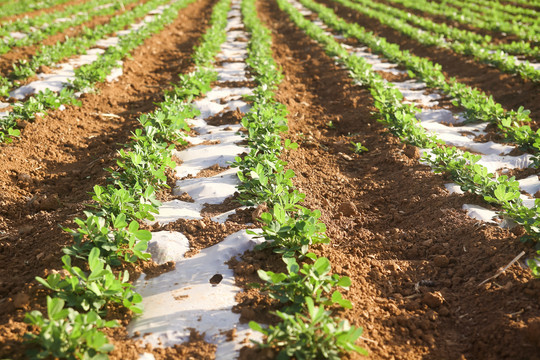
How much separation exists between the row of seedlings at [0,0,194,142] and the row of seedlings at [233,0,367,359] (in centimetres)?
296

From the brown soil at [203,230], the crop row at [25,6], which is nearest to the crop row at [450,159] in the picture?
the brown soil at [203,230]

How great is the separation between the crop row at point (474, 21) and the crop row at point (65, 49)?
1137 cm

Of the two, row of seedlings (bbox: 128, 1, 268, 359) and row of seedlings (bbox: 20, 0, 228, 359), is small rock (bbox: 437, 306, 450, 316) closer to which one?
row of seedlings (bbox: 128, 1, 268, 359)

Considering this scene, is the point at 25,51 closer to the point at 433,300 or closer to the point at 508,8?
the point at 433,300

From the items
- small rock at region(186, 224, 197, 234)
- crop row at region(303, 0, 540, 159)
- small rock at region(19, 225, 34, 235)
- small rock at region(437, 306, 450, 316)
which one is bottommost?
small rock at region(437, 306, 450, 316)

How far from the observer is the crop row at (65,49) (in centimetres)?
771

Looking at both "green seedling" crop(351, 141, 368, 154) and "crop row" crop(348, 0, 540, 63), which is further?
"crop row" crop(348, 0, 540, 63)

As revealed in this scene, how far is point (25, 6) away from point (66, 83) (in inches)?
571

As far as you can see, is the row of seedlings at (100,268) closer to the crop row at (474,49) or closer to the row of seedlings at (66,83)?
the row of seedlings at (66,83)

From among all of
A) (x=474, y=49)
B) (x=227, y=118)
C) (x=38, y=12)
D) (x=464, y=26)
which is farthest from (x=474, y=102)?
(x=38, y=12)

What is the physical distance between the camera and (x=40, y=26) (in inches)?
526

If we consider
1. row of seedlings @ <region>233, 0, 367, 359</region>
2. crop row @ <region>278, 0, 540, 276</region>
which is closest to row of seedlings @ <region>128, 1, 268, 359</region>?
row of seedlings @ <region>233, 0, 367, 359</region>

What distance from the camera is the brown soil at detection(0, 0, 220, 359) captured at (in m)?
2.47

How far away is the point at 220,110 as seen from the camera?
666 centimetres
